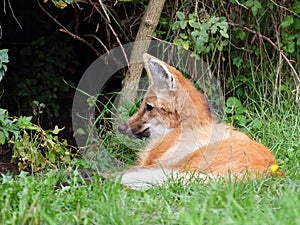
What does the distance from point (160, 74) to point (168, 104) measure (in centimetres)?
23

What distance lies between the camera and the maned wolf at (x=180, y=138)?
3.80 meters

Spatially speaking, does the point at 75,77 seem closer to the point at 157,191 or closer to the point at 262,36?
the point at 262,36

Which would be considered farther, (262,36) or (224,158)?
(262,36)

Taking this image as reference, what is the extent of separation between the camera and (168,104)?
4195 mm

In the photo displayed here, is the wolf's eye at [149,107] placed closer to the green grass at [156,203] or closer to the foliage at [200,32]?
the green grass at [156,203]

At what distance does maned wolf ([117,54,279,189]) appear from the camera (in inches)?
150

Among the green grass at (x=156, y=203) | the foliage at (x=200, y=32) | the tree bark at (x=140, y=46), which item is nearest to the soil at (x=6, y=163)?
the tree bark at (x=140, y=46)

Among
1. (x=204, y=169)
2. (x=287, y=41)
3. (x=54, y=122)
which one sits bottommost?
(x=54, y=122)

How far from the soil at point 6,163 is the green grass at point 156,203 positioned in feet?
7.65

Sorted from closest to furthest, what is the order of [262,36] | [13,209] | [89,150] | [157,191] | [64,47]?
1. [13,209]
2. [157,191]
3. [89,150]
4. [262,36]
5. [64,47]

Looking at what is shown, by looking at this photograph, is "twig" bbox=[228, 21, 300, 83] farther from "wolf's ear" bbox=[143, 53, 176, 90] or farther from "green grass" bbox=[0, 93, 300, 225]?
"green grass" bbox=[0, 93, 300, 225]

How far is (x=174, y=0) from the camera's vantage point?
5910mm

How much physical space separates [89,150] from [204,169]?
1.65 m

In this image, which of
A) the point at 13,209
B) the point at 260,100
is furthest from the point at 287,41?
the point at 13,209
